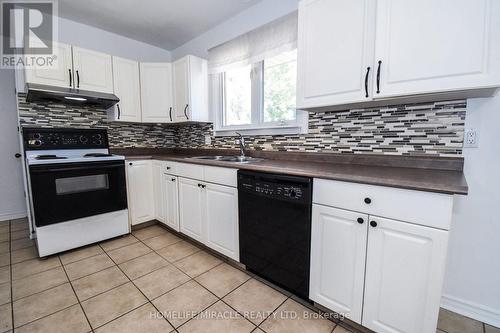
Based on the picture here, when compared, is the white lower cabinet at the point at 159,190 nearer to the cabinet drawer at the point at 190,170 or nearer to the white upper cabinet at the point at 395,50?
the cabinet drawer at the point at 190,170

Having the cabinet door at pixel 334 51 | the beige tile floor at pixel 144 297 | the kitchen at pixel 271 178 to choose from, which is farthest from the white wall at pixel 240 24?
the beige tile floor at pixel 144 297

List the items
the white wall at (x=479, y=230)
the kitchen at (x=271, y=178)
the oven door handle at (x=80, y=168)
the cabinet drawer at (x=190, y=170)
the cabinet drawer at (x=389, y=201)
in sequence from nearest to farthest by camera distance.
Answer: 1. the cabinet drawer at (x=389, y=201)
2. the kitchen at (x=271, y=178)
3. the white wall at (x=479, y=230)
4. the oven door handle at (x=80, y=168)
5. the cabinet drawer at (x=190, y=170)

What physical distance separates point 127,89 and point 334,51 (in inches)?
96.1

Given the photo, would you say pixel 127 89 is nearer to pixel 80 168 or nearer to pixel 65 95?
pixel 65 95

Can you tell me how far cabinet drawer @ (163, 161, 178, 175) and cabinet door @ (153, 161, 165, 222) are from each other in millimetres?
98

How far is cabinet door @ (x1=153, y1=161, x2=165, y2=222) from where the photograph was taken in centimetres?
255

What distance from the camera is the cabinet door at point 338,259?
114 cm

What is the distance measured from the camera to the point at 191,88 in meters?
2.67

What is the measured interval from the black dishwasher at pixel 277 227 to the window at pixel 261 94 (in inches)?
33.1

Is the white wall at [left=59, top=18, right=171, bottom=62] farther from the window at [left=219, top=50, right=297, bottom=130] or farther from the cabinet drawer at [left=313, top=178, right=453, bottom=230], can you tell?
the cabinet drawer at [left=313, top=178, right=453, bottom=230]

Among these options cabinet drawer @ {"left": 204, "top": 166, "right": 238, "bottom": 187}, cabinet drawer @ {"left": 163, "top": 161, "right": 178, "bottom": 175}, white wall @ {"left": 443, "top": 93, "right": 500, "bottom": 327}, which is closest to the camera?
white wall @ {"left": 443, "top": 93, "right": 500, "bottom": 327}

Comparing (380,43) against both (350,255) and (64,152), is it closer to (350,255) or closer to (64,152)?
(350,255)

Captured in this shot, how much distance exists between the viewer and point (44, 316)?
1.33 m

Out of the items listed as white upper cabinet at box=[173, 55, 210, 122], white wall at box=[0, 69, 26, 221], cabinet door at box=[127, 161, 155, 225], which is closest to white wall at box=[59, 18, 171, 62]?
white upper cabinet at box=[173, 55, 210, 122]
